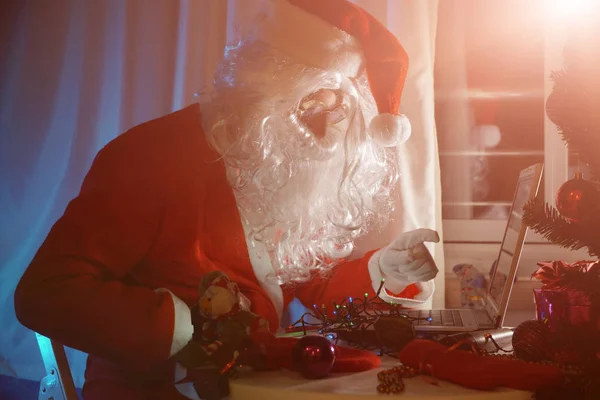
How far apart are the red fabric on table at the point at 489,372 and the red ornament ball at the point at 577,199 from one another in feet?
0.94

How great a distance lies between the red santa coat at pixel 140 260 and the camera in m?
0.97

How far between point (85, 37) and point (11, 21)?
0.85 feet

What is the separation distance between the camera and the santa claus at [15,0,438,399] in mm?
1044

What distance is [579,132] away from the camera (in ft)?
3.06

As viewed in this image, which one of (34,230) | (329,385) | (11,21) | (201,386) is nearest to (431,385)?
(329,385)

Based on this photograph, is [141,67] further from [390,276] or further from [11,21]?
[390,276]

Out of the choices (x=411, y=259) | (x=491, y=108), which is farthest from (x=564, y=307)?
(x=491, y=108)

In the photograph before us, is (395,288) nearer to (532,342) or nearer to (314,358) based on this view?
(532,342)

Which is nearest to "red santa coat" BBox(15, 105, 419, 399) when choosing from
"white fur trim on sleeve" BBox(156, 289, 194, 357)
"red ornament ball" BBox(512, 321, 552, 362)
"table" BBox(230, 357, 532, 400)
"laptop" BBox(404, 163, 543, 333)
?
"white fur trim on sleeve" BBox(156, 289, 194, 357)

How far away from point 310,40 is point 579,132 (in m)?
0.57

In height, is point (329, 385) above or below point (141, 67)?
below

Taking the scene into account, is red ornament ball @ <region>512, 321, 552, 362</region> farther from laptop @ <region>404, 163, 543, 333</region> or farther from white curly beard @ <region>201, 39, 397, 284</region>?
white curly beard @ <region>201, 39, 397, 284</region>

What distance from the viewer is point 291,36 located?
1.23 meters

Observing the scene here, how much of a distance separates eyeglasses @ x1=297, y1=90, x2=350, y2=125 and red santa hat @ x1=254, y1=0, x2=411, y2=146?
0.22 ft
